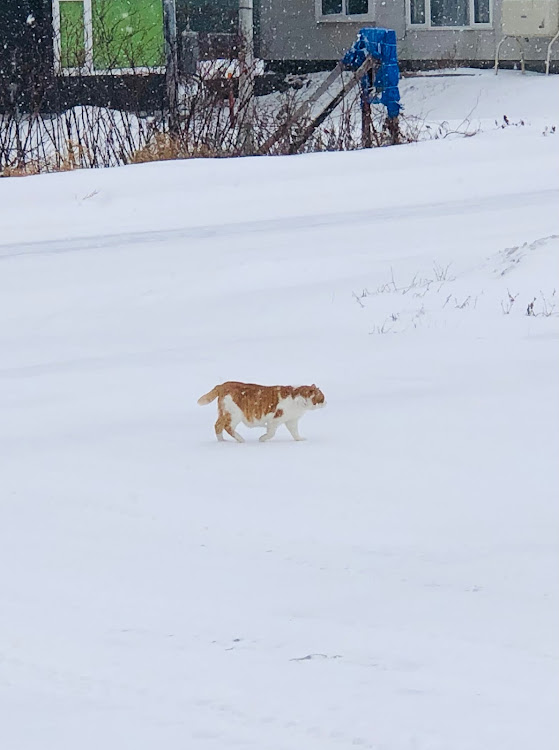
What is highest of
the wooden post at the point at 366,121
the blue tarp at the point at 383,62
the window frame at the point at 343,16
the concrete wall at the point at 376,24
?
the window frame at the point at 343,16

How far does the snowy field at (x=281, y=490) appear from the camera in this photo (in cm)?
292

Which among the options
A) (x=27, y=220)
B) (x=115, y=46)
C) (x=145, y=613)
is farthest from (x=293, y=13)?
(x=145, y=613)

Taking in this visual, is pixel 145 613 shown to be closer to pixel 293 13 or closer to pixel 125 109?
pixel 125 109

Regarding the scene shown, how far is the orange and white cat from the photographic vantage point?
5.21 metres

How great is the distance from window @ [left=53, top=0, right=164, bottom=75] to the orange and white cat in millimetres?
14722

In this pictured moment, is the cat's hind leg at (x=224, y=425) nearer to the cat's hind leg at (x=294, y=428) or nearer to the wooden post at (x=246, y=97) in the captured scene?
the cat's hind leg at (x=294, y=428)

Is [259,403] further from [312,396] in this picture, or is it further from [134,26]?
[134,26]

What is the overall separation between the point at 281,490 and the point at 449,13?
2042 centimetres

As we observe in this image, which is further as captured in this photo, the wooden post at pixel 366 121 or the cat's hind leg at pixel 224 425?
the wooden post at pixel 366 121

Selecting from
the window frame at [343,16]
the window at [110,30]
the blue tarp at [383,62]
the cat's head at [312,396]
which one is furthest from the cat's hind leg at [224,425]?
the window frame at [343,16]

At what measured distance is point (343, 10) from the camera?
24.5 metres

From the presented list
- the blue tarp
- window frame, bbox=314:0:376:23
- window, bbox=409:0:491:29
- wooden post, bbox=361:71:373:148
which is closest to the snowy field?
wooden post, bbox=361:71:373:148

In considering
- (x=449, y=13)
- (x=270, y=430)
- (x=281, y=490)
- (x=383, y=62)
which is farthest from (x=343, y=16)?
(x=281, y=490)

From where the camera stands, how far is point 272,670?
3.07m
